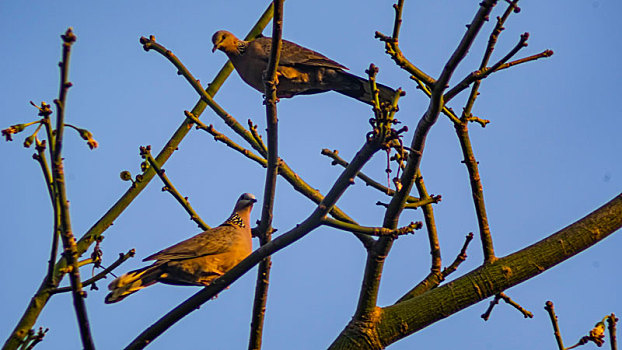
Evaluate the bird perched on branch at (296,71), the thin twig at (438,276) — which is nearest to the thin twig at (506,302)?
the thin twig at (438,276)

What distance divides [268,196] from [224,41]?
3.32 meters

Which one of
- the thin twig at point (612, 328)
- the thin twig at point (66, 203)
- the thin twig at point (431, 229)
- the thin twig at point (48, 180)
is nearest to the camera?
the thin twig at point (66, 203)

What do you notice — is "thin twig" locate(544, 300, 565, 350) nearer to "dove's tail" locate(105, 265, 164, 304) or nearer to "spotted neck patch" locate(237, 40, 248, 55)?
"dove's tail" locate(105, 265, 164, 304)

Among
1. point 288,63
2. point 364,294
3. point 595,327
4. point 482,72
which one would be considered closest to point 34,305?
point 364,294

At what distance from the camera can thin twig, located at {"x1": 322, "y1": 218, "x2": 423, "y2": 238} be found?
8.98ft

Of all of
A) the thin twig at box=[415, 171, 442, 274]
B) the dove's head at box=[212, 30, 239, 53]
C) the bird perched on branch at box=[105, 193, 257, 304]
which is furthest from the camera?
the dove's head at box=[212, 30, 239, 53]

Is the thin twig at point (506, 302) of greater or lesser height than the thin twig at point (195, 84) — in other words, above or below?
below

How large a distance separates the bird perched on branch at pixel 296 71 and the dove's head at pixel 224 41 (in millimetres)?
10

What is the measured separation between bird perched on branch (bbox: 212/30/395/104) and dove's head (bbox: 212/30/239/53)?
10 mm

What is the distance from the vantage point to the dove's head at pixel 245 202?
21.2 ft

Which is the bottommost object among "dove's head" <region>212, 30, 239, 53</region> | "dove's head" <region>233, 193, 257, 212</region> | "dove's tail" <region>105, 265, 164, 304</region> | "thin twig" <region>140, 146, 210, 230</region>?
"dove's tail" <region>105, 265, 164, 304</region>

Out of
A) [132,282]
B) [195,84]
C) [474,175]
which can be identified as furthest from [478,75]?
[132,282]

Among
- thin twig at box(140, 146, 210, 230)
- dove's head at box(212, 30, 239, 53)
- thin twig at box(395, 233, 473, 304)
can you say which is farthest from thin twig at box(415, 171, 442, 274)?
dove's head at box(212, 30, 239, 53)

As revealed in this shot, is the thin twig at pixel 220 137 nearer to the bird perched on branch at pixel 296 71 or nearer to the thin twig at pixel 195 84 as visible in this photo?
the thin twig at pixel 195 84
